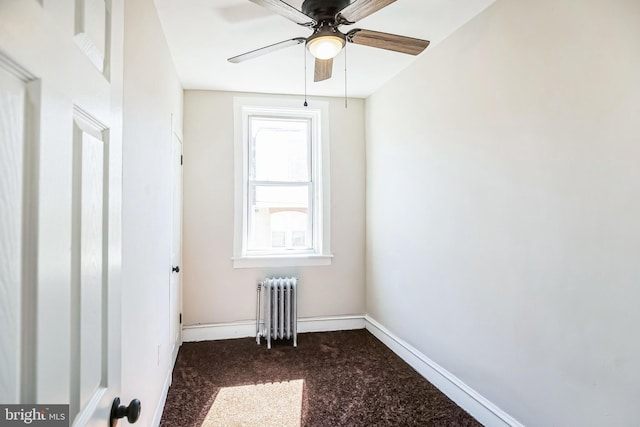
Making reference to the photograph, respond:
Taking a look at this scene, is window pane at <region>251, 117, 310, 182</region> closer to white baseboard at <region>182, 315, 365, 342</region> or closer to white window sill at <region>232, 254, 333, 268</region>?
white window sill at <region>232, 254, 333, 268</region>

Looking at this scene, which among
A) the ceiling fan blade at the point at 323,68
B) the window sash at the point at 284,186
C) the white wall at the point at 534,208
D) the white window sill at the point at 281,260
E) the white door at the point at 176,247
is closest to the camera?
the white wall at the point at 534,208

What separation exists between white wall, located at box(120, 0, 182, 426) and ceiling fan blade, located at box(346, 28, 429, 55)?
1.11 meters

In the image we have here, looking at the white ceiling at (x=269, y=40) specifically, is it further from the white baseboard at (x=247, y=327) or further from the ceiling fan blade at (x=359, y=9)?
the white baseboard at (x=247, y=327)

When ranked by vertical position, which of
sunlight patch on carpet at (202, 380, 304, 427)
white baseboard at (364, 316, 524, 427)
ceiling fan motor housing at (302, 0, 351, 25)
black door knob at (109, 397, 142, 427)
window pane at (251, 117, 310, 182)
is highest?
ceiling fan motor housing at (302, 0, 351, 25)

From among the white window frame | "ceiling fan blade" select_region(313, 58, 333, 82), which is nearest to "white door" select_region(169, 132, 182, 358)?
the white window frame

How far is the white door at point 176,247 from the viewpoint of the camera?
2729 mm

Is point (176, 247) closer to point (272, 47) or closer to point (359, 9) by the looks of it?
point (272, 47)

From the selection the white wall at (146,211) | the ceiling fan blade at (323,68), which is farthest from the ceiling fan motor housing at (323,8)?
the white wall at (146,211)

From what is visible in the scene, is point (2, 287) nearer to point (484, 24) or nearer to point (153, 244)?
point (153, 244)

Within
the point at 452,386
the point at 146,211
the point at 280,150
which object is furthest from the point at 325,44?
the point at 452,386

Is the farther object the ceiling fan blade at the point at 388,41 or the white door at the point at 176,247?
the white door at the point at 176,247

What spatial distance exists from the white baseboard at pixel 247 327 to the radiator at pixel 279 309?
20 cm

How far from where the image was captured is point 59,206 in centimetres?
54

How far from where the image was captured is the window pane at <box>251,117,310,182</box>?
365cm
